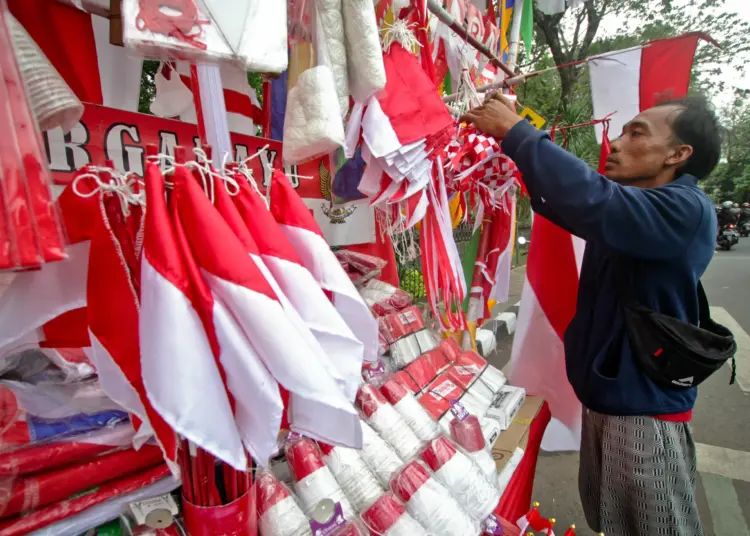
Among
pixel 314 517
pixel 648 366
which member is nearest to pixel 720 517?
pixel 648 366

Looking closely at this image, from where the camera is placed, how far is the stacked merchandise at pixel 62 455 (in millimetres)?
820

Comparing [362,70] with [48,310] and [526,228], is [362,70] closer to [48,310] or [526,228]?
[48,310]

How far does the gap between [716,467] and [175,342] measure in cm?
347

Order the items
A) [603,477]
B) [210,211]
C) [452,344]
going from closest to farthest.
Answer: [210,211] → [603,477] → [452,344]

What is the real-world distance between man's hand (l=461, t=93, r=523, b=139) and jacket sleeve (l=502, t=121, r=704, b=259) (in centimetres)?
12

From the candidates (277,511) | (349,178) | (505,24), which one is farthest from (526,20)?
(277,511)

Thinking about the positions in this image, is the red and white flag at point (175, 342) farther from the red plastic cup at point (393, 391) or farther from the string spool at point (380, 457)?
the red plastic cup at point (393, 391)

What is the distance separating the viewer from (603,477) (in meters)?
1.58

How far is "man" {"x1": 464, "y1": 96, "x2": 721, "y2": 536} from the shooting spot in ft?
4.12

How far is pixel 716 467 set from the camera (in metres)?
2.73

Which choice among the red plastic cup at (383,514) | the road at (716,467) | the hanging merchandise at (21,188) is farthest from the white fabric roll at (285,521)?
the road at (716,467)

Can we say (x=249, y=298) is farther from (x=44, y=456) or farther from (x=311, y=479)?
(x=311, y=479)

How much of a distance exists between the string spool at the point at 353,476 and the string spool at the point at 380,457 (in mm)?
21

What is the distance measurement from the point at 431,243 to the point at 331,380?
3.48 feet
